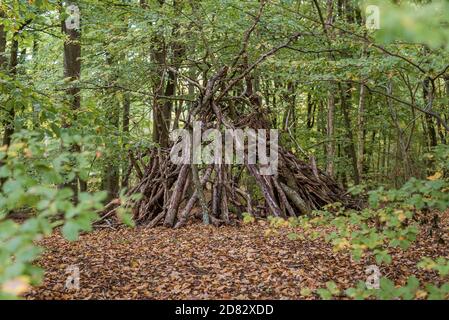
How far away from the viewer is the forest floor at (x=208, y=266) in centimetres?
406

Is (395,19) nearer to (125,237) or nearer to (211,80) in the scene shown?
(125,237)

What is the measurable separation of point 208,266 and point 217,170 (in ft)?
11.2

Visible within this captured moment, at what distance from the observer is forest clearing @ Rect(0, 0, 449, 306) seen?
2.52 metres

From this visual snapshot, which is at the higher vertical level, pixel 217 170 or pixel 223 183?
pixel 217 170

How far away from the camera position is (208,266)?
16.1ft

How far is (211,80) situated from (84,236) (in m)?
3.67

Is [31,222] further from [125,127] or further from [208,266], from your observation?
[125,127]

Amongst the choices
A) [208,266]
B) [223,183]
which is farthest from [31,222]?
[223,183]

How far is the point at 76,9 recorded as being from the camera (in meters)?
8.34

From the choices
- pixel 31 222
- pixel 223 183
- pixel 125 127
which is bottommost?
pixel 223 183

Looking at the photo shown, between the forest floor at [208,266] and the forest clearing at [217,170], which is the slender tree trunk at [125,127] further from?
the forest floor at [208,266]

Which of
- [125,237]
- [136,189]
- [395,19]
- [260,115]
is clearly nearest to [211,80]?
[260,115]

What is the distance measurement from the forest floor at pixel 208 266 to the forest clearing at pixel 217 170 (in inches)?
1.2

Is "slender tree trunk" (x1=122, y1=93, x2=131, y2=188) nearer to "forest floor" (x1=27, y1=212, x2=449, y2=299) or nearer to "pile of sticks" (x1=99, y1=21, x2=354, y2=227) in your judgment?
"pile of sticks" (x1=99, y1=21, x2=354, y2=227)
